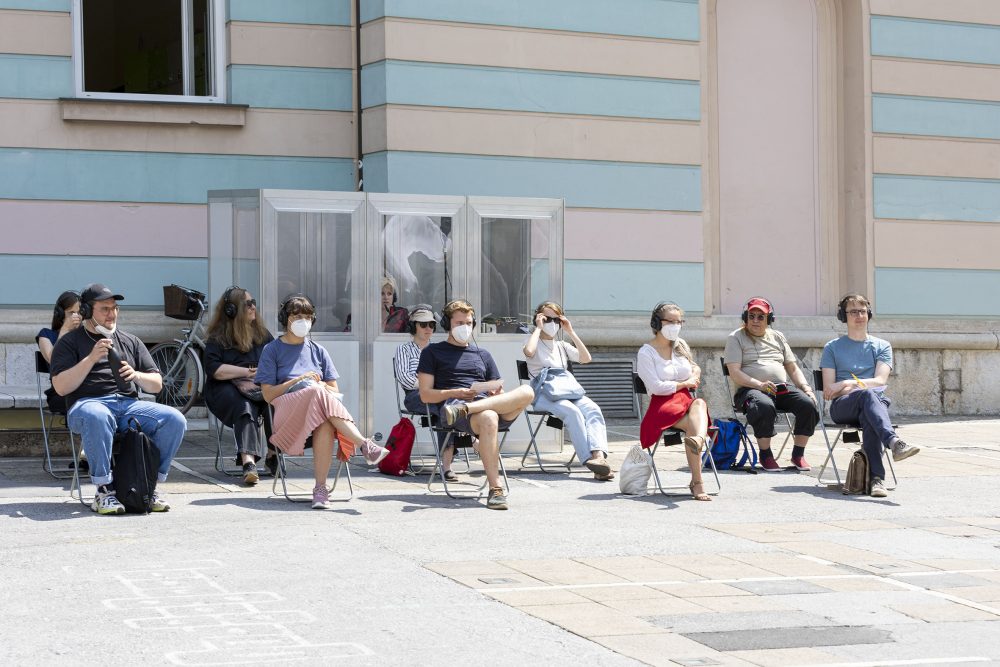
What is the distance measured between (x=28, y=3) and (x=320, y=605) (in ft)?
27.7

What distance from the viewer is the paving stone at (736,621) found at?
5809mm

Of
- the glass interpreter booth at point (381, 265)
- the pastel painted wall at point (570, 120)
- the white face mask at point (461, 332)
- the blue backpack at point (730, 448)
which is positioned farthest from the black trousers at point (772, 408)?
the pastel painted wall at point (570, 120)

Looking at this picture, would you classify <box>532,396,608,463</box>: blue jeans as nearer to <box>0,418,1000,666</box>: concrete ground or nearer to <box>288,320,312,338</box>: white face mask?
<box>0,418,1000,666</box>: concrete ground

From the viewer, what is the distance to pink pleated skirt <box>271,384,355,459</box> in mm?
9133

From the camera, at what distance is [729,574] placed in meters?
6.94

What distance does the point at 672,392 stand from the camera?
9.79m

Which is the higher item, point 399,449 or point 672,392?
point 672,392

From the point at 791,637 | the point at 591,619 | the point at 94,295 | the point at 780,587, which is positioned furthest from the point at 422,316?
the point at 791,637

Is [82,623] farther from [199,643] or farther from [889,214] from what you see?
[889,214]

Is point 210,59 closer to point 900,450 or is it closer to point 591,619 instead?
point 900,450

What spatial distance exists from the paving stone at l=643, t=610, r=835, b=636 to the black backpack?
3.73m

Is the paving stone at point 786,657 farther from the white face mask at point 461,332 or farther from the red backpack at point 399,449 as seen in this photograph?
the red backpack at point 399,449

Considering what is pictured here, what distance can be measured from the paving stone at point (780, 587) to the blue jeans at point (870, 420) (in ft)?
10.5

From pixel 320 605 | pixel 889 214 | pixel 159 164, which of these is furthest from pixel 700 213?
pixel 320 605
